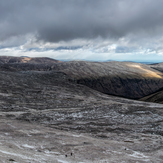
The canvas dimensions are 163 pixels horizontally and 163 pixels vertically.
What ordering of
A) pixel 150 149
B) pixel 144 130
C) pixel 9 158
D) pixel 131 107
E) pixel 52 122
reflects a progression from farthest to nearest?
pixel 131 107 → pixel 52 122 → pixel 144 130 → pixel 150 149 → pixel 9 158

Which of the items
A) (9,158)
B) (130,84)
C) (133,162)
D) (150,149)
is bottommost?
(130,84)

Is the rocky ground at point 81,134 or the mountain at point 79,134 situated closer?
the rocky ground at point 81,134

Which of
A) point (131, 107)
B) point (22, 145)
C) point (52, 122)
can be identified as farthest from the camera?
point (131, 107)

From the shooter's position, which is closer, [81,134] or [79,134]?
[79,134]

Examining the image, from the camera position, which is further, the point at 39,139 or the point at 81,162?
the point at 39,139

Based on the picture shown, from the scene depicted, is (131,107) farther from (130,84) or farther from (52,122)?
(130,84)

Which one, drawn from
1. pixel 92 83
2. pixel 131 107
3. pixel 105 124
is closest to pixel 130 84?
pixel 92 83

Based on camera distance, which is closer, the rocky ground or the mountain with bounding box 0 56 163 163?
the rocky ground

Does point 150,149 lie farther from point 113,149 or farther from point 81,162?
point 81,162

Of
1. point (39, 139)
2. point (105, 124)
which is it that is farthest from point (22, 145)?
point (105, 124)

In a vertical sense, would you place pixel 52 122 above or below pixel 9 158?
below
